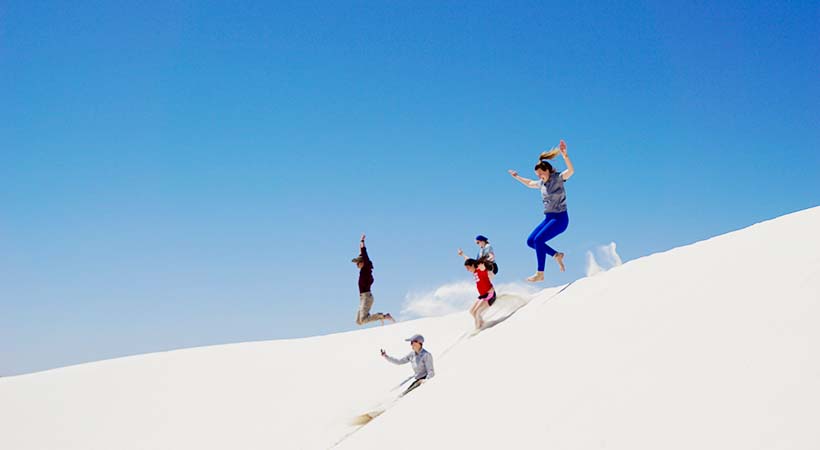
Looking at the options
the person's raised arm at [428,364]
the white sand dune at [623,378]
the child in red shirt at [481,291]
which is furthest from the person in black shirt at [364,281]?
the person's raised arm at [428,364]

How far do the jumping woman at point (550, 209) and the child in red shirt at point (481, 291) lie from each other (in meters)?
0.53

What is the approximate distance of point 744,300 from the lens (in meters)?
3.76

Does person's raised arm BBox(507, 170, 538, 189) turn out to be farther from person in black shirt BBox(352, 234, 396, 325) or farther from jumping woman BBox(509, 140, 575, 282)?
person in black shirt BBox(352, 234, 396, 325)

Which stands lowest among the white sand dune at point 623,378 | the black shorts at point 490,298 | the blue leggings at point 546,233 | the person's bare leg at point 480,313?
the white sand dune at point 623,378

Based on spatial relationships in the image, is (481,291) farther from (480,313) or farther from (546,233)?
(546,233)

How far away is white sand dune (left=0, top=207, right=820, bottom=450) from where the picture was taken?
2832 mm

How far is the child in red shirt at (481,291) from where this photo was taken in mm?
7078

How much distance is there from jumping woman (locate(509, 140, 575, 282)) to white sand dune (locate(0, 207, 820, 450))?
51cm

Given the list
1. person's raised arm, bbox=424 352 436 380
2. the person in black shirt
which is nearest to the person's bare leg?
person's raised arm, bbox=424 352 436 380

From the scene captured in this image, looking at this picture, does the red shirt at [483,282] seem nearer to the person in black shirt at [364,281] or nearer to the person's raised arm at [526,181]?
the person's raised arm at [526,181]

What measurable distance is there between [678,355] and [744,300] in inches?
27.9

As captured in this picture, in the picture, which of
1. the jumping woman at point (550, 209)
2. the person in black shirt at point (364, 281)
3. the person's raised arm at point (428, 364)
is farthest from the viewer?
the person in black shirt at point (364, 281)

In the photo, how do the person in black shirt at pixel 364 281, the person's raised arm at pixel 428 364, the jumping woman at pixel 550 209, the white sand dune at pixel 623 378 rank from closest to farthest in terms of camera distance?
1. the white sand dune at pixel 623 378
2. the person's raised arm at pixel 428 364
3. the jumping woman at pixel 550 209
4. the person in black shirt at pixel 364 281

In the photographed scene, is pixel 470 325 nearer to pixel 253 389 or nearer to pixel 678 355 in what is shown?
pixel 253 389
